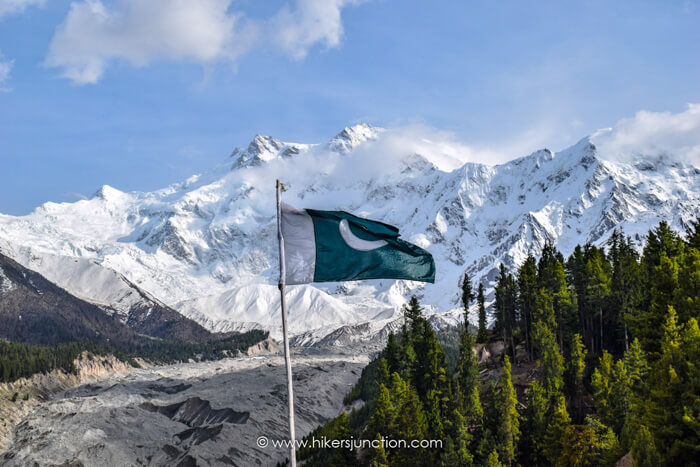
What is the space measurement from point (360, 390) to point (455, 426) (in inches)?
3657

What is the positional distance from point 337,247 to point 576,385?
59.5m

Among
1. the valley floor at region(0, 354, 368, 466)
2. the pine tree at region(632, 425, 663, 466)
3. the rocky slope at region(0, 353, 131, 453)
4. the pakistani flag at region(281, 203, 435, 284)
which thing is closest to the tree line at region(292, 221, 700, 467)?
the pine tree at region(632, 425, 663, 466)

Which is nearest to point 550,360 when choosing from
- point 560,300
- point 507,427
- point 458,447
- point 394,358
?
point 507,427

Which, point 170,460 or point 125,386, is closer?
point 170,460

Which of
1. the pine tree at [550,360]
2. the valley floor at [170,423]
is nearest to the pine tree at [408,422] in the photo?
the pine tree at [550,360]

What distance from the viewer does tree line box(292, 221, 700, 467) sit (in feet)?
123

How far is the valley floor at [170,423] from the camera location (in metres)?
97.1

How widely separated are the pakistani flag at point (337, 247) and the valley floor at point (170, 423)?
3239 inches

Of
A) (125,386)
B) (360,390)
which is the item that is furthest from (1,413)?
(360,390)

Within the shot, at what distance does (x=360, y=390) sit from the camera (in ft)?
514

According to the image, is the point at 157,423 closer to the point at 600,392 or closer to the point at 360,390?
the point at 360,390

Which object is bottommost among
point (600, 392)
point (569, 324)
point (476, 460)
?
point (476, 460)

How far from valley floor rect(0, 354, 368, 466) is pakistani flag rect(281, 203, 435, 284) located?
82.3 m

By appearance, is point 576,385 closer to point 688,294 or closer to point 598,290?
point 598,290
